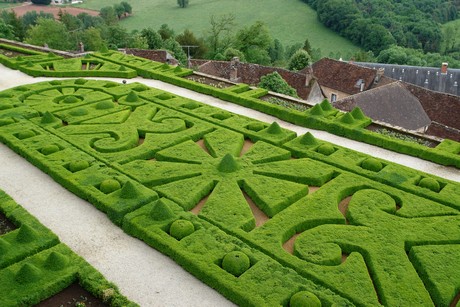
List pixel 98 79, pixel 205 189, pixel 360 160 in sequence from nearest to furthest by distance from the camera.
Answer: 1. pixel 205 189
2. pixel 360 160
3. pixel 98 79

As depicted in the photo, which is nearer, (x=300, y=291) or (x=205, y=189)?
(x=300, y=291)

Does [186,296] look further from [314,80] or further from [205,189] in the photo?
[314,80]

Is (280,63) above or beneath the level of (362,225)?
beneath

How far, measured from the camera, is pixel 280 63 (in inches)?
3275

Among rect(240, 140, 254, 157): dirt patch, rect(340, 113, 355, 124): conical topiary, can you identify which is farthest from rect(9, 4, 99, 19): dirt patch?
rect(240, 140, 254, 157): dirt patch

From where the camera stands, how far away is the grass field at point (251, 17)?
100062 mm

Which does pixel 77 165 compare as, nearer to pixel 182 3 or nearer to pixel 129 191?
pixel 129 191

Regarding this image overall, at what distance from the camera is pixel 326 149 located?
85.4 ft

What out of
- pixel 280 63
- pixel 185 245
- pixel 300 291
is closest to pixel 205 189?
pixel 185 245

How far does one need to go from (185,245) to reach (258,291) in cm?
361

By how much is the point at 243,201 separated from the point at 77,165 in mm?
8787

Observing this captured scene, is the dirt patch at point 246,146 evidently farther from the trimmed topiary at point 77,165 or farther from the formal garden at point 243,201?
the trimmed topiary at point 77,165

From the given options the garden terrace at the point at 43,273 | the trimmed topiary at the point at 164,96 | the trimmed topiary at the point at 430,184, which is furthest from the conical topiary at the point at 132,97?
the trimmed topiary at the point at 430,184

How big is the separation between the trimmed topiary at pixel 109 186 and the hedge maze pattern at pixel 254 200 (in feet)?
0.15
